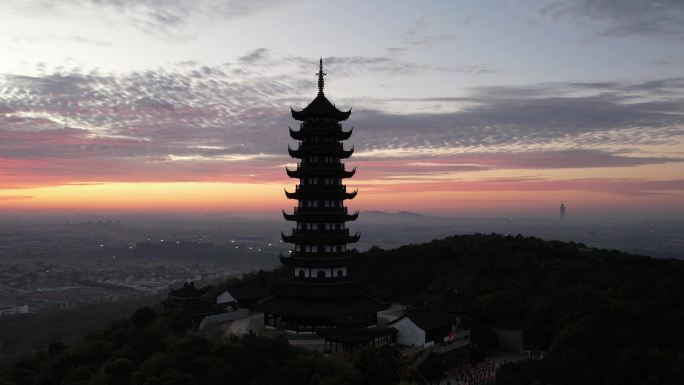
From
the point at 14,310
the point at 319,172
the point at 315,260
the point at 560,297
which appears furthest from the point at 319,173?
the point at 14,310

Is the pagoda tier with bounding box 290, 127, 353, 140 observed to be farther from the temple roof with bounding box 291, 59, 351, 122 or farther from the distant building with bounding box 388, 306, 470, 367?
the distant building with bounding box 388, 306, 470, 367

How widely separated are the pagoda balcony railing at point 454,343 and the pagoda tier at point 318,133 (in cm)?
1629

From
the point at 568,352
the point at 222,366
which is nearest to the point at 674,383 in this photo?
the point at 568,352

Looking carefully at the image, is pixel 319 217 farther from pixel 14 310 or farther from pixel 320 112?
pixel 14 310

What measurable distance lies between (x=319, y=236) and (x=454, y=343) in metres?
11.7

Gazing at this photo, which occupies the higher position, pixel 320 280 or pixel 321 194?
pixel 321 194

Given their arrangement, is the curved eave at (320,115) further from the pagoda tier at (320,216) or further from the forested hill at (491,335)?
the forested hill at (491,335)

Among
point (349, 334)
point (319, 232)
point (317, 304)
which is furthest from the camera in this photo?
point (319, 232)

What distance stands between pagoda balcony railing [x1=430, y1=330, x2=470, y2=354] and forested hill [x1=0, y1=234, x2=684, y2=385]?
1.37m

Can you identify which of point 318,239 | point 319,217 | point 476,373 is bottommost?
point 476,373

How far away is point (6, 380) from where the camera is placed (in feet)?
116

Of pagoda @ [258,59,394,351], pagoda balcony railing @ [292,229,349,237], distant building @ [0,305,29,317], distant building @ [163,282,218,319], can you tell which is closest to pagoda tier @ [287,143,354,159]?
pagoda @ [258,59,394,351]

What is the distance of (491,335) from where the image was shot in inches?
1594

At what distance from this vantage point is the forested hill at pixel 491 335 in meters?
28.8
